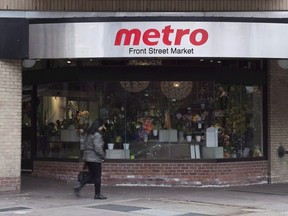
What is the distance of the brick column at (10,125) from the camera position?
462 inches

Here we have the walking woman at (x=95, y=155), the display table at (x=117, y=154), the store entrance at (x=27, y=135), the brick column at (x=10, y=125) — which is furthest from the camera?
the store entrance at (x=27, y=135)

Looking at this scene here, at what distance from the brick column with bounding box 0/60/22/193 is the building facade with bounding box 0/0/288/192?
2 cm

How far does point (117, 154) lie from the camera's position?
45.5 feet

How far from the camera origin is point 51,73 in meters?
14.4

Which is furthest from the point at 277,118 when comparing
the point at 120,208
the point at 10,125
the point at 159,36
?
the point at 10,125

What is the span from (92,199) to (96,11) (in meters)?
4.33

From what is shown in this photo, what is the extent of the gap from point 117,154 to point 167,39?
3.59 m

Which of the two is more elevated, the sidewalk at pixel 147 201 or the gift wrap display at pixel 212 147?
the gift wrap display at pixel 212 147

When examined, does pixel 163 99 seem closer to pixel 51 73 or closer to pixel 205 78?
pixel 205 78

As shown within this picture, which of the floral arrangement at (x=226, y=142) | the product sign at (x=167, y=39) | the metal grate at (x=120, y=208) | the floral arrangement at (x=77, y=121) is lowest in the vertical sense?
the metal grate at (x=120, y=208)

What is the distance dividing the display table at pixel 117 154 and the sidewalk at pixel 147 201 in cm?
83

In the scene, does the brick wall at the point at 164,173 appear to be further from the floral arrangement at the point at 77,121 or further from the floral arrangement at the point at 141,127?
the floral arrangement at the point at 77,121

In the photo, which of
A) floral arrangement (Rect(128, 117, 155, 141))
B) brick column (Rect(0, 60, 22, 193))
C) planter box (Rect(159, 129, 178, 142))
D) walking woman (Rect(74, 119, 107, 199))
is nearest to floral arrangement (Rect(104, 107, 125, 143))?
floral arrangement (Rect(128, 117, 155, 141))

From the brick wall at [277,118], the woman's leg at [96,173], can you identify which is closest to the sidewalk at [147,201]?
the woman's leg at [96,173]
